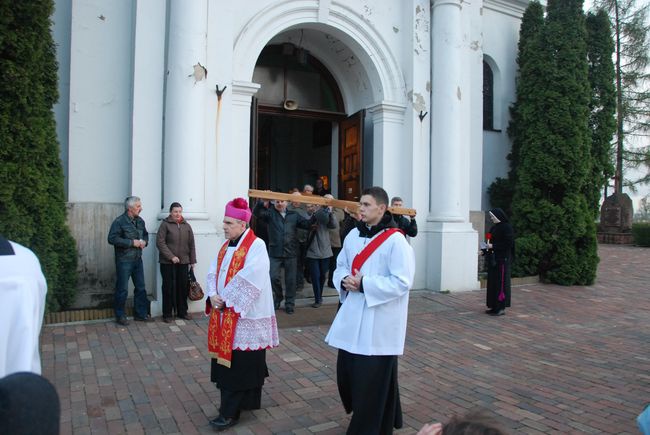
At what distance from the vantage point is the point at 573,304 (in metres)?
9.43

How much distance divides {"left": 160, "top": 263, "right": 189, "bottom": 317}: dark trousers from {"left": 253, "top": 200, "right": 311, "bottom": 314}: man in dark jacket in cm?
138

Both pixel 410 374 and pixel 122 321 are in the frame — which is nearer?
pixel 410 374

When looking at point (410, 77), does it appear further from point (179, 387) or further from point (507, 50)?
point (179, 387)

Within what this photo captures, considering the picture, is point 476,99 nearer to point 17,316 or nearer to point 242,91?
point 242,91

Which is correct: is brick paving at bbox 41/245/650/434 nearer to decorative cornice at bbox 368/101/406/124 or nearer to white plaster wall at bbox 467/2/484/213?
decorative cornice at bbox 368/101/406/124

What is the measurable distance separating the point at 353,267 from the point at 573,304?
291 inches

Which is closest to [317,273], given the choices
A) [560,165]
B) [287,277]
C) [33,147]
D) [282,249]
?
[287,277]

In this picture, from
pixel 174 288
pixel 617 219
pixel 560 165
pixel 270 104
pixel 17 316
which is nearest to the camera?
pixel 17 316

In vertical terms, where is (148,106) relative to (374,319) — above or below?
above

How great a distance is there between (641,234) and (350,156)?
17230mm

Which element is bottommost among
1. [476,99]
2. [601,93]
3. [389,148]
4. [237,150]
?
[237,150]

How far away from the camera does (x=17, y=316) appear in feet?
3.96

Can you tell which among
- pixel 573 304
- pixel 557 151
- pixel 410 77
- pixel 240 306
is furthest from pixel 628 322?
pixel 240 306

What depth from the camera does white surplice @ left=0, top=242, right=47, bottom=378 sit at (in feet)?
3.90
